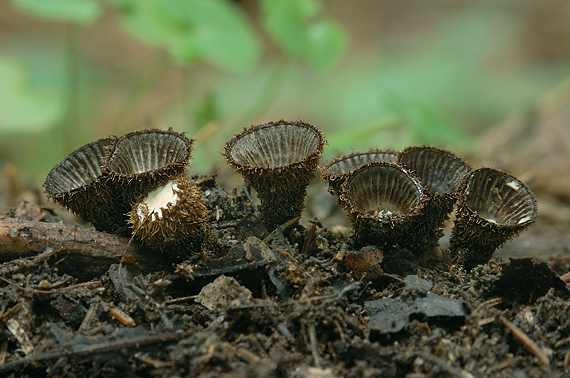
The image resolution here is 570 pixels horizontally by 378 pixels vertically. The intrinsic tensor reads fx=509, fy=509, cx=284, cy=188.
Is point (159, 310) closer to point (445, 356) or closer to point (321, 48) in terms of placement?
point (445, 356)

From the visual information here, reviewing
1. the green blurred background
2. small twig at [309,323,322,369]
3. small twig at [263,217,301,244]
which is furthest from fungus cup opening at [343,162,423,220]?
the green blurred background

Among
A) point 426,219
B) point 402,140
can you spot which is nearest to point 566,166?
point 402,140

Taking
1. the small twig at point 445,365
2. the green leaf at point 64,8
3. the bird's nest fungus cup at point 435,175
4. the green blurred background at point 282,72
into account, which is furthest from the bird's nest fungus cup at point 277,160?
the green leaf at point 64,8

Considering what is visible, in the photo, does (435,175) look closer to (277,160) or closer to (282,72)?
(277,160)

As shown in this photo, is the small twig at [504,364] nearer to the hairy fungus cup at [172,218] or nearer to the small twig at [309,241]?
the small twig at [309,241]

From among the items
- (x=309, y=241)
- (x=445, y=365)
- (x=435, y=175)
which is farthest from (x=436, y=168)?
(x=445, y=365)

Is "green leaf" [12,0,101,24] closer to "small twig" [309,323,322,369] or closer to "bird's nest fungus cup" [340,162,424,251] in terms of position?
"bird's nest fungus cup" [340,162,424,251]

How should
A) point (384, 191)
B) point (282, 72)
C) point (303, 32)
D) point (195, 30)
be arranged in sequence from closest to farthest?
1. point (384, 191)
2. point (303, 32)
3. point (195, 30)
4. point (282, 72)

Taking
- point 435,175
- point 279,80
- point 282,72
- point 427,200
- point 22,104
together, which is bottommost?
point 427,200
